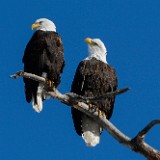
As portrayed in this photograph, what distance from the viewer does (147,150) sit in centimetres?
588

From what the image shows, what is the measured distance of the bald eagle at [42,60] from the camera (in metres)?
8.14

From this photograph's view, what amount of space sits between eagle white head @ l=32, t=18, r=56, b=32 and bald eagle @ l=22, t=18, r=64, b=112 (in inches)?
8.6

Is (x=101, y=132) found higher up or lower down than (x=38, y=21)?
lower down

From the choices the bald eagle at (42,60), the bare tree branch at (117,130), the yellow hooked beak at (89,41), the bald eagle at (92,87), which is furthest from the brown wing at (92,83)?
the bare tree branch at (117,130)

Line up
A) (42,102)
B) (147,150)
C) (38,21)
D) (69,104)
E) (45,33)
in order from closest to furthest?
(147,150)
(69,104)
(42,102)
(45,33)
(38,21)

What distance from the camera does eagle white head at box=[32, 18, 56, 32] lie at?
8828mm

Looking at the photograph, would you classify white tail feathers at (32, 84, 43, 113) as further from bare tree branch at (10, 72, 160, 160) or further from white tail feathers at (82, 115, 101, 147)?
bare tree branch at (10, 72, 160, 160)

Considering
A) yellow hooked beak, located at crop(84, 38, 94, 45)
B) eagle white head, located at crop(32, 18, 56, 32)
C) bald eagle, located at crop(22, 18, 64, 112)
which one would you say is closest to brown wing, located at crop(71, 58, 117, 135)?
bald eagle, located at crop(22, 18, 64, 112)

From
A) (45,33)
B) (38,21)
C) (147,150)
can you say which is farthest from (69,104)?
(38,21)

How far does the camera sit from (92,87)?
816 cm

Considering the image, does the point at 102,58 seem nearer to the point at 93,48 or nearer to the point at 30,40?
the point at 93,48

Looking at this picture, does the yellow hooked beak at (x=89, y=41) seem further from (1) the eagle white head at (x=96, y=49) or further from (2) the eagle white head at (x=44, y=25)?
(2) the eagle white head at (x=44, y=25)

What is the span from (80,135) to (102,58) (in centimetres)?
133

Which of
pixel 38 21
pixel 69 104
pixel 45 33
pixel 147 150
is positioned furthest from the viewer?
pixel 38 21
